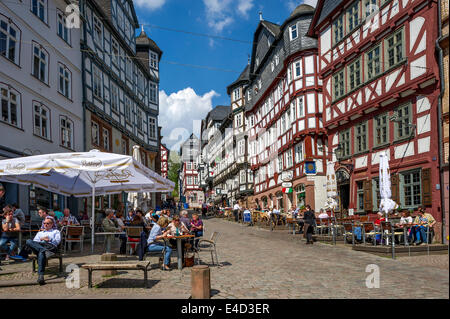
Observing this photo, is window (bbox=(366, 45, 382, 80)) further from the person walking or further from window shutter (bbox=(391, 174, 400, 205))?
the person walking

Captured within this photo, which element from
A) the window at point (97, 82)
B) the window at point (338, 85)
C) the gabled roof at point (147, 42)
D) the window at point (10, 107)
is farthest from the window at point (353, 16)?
the gabled roof at point (147, 42)

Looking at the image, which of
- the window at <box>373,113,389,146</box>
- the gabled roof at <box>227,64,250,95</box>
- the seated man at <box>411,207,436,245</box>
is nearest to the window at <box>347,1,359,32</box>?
the window at <box>373,113,389,146</box>

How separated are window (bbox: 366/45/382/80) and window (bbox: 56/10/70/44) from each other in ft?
50.7

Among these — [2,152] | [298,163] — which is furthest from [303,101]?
[2,152]

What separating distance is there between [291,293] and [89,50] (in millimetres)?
21922

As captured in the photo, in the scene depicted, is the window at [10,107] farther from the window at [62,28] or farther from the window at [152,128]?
the window at [152,128]

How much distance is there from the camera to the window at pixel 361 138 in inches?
842

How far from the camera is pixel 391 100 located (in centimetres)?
1880

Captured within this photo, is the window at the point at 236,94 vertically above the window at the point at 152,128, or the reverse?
the window at the point at 236,94

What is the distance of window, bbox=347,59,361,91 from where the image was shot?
21578 mm

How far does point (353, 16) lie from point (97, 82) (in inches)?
609

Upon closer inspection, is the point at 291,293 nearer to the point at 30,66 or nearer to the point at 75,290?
the point at 75,290

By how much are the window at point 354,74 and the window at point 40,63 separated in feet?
49.3

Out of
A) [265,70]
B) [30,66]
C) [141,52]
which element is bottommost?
[30,66]
